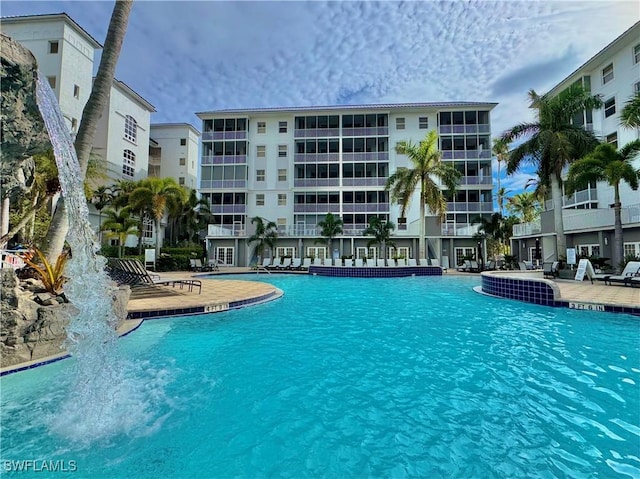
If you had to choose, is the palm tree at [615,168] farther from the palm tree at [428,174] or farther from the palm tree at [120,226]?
the palm tree at [120,226]

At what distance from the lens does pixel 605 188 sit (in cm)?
2025

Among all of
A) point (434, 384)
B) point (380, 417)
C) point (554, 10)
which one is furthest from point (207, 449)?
point (554, 10)

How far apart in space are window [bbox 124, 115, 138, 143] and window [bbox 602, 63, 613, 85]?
37.6 meters

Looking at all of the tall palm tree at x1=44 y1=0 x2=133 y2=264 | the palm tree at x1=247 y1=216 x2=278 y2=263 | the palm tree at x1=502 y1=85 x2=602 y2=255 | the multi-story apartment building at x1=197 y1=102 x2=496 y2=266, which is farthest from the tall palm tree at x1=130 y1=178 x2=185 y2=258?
the palm tree at x1=502 y1=85 x2=602 y2=255

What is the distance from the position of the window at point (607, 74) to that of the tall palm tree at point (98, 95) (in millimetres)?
28303

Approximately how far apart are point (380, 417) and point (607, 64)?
29381mm

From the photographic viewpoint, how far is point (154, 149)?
120 feet

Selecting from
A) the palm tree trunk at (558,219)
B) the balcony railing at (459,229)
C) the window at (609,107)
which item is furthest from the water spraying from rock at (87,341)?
the window at (609,107)

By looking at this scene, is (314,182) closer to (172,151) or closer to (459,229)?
(459,229)

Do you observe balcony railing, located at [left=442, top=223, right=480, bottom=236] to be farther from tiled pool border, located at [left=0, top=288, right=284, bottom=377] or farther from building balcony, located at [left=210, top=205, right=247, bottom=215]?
tiled pool border, located at [left=0, top=288, right=284, bottom=377]

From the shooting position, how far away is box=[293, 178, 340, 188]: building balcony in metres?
29.9

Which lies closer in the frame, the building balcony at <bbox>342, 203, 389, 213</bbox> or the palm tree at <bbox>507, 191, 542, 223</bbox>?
Answer: the building balcony at <bbox>342, 203, 389, 213</bbox>

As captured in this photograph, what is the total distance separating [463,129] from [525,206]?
61.2 ft

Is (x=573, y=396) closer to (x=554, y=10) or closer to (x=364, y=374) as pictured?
(x=364, y=374)
